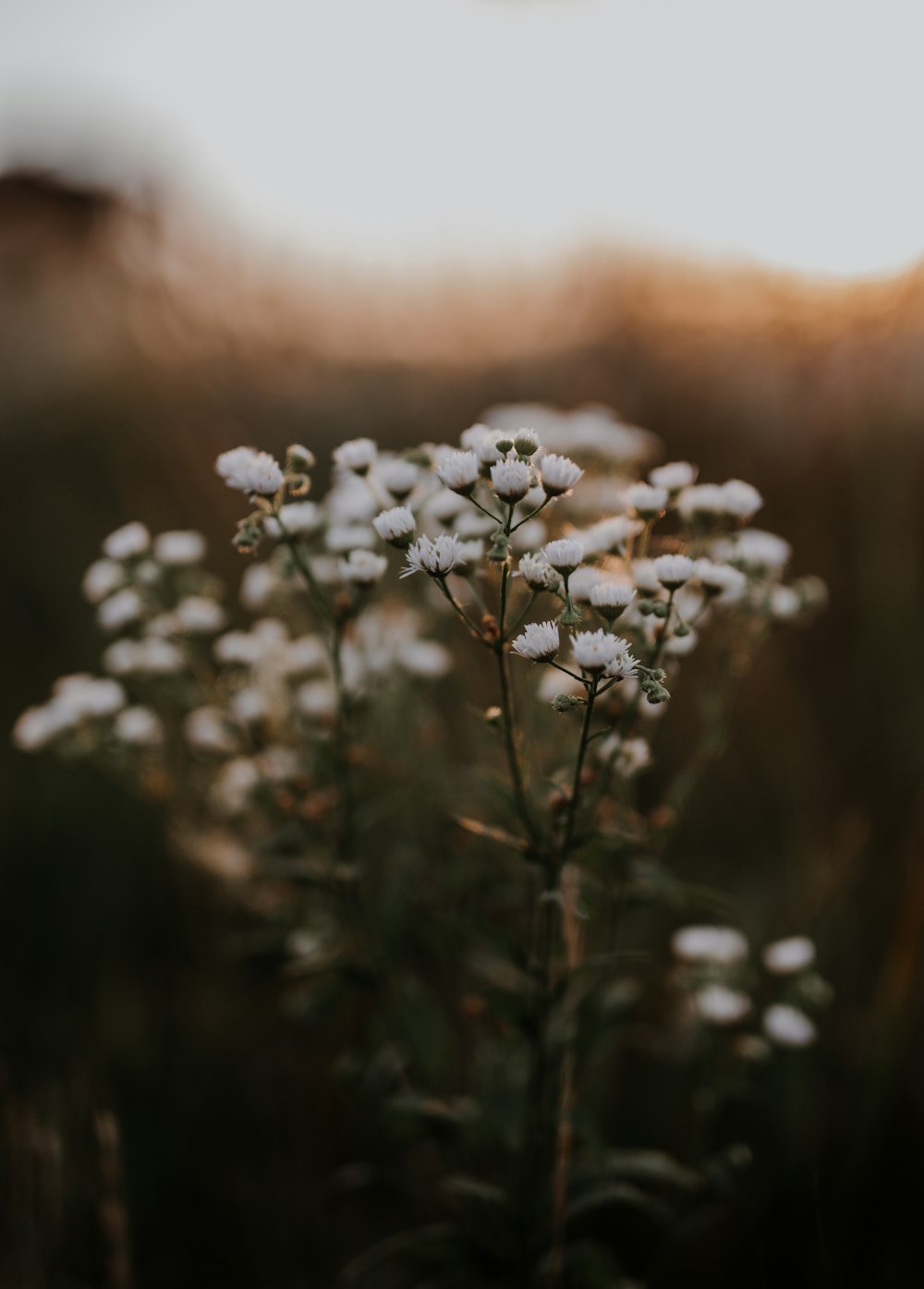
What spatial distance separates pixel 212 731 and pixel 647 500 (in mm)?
1386

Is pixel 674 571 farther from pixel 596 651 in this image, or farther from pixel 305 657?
pixel 305 657

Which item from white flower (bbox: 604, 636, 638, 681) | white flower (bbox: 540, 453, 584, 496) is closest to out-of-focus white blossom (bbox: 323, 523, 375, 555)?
white flower (bbox: 540, 453, 584, 496)

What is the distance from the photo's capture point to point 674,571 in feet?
5.20

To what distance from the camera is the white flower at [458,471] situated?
1.49 meters

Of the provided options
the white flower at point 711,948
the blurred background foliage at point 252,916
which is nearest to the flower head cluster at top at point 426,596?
the white flower at point 711,948

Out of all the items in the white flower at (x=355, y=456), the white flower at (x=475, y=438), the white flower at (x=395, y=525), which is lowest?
the white flower at (x=395, y=525)

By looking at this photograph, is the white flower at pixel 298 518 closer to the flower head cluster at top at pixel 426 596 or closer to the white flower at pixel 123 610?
the flower head cluster at top at pixel 426 596

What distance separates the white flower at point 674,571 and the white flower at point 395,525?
0.44 metres

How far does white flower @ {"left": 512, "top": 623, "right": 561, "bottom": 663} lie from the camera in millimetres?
1392

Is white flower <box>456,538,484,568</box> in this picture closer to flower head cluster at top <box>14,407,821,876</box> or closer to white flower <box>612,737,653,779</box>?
flower head cluster at top <box>14,407,821,876</box>

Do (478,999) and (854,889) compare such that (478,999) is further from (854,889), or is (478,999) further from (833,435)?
(833,435)

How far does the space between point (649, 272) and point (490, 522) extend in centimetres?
384

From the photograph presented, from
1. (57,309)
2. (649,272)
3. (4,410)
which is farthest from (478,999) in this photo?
(57,309)

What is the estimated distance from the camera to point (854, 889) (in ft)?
10.0
